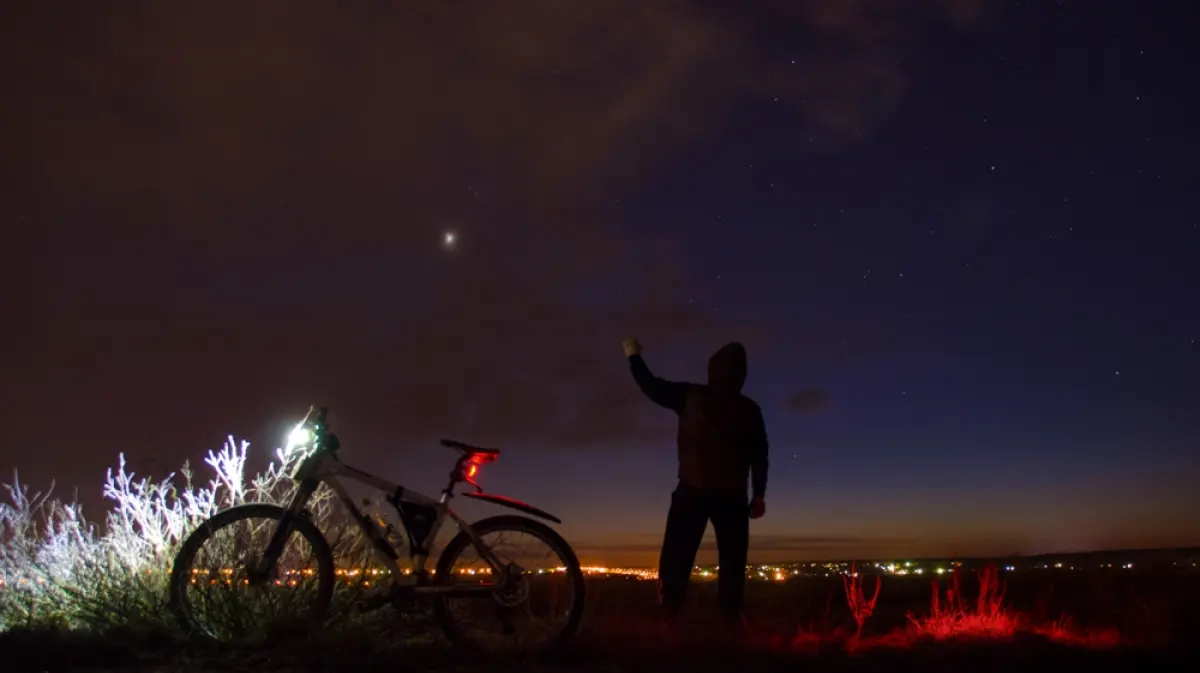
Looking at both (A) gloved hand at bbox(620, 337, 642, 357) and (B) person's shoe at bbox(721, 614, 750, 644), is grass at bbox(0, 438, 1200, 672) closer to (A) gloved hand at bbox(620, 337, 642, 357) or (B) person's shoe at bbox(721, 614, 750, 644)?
(B) person's shoe at bbox(721, 614, 750, 644)

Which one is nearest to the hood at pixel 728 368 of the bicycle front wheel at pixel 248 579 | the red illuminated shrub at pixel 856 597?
the red illuminated shrub at pixel 856 597

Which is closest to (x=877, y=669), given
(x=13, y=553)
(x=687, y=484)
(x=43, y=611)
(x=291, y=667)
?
(x=687, y=484)

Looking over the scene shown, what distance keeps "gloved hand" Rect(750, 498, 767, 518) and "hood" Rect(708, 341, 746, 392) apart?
787 millimetres

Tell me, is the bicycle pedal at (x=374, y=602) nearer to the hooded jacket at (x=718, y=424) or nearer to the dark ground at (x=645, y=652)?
the dark ground at (x=645, y=652)

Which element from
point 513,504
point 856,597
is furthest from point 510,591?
point 856,597

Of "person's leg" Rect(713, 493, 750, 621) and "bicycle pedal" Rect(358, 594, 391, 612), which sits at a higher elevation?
"person's leg" Rect(713, 493, 750, 621)

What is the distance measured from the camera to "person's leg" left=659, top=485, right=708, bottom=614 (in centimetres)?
655

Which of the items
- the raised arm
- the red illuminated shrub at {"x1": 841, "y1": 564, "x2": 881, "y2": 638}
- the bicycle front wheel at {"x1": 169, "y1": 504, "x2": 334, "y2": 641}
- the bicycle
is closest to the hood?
the raised arm

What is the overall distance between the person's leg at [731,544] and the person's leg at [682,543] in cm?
12

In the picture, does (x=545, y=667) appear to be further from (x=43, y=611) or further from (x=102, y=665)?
(x=43, y=611)

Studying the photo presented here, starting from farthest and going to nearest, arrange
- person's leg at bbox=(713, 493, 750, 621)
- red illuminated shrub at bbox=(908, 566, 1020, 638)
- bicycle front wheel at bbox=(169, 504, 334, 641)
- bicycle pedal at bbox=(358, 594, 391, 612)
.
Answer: person's leg at bbox=(713, 493, 750, 621) → red illuminated shrub at bbox=(908, 566, 1020, 638) → bicycle pedal at bbox=(358, 594, 391, 612) → bicycle front wheel at bbox=(169, 504, 334, 641)

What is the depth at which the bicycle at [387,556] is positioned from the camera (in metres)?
5.25

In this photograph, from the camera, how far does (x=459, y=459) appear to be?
18.2 ft

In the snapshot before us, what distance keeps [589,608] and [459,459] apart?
5.14 feet
